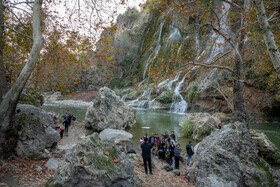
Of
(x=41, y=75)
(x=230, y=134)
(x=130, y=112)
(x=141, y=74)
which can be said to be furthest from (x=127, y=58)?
(x=230, y=134)

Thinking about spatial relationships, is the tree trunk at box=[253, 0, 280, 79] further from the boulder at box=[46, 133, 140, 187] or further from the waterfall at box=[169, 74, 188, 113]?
the waterfall at box=[169, 74, 188, 113]

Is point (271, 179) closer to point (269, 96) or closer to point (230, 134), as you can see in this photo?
point (230, 134)

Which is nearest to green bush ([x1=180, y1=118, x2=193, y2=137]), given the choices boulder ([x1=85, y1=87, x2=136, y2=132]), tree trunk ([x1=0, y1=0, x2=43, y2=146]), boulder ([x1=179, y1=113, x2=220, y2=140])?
boulder ([x1=179, y1=113, x2=220, y2=140])

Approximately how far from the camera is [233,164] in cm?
493

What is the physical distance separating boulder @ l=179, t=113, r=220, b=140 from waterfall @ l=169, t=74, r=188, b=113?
11188 millimetres

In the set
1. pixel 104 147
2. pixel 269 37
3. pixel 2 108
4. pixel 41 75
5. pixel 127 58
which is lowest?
pixel 104 147

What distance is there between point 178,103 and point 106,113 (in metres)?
15.6

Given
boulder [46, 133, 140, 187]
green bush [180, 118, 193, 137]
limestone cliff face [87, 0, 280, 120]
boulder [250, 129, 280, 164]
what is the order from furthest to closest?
green bush [180, 118, 193, 137] < boulder [250, 129, 280, 164] < limestone cliff face [87, 0, 280, 120] < boulder [46, 133, 140, 187]

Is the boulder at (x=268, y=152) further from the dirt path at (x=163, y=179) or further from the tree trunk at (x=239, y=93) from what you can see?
the dirt path at (x=163, y=179)

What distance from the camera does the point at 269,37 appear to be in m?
4.82

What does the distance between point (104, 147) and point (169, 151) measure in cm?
543

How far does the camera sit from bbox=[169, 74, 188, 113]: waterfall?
2728 centimetres

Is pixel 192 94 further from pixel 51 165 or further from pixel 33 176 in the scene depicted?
pixel 33 176

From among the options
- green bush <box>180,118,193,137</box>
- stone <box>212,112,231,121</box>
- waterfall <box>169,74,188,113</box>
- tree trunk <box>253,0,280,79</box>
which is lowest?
green bush <box>180,118,193,137</box>
